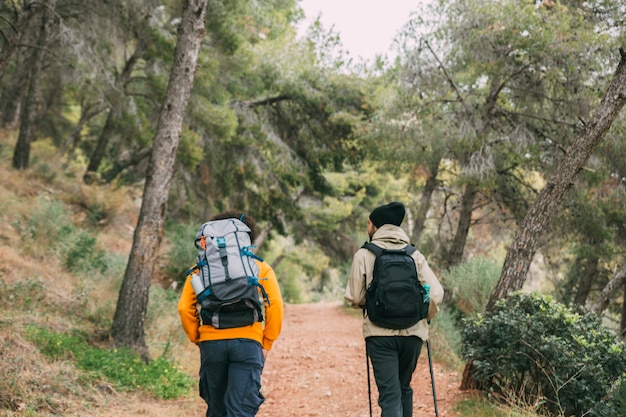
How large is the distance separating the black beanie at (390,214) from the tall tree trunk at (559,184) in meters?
2.87

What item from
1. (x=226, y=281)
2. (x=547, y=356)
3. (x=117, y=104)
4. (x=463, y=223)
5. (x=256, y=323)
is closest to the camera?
(x=226, y=281)

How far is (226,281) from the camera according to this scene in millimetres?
3580

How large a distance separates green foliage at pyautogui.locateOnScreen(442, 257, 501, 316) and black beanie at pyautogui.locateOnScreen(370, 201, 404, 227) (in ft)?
21.9

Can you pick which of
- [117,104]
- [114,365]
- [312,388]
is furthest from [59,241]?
[312,388]

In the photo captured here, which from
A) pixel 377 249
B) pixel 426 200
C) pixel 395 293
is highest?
pixel 426 200

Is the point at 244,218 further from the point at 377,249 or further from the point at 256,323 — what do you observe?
the point at 377,249

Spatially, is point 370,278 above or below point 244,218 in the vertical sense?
below

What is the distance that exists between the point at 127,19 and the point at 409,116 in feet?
22.4

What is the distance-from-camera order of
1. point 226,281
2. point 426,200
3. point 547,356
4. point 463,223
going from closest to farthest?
point 226,281 → point 547,356 → point 463,223 → point 426,200

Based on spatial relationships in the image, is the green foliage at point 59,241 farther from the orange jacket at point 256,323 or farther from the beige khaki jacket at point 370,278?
the beige khaki jacket at point 370,278

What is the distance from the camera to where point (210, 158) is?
49.9 feet

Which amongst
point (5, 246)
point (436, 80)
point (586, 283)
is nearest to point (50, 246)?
point (5, 246)

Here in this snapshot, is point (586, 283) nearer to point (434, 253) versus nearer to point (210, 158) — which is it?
point (434, 253)

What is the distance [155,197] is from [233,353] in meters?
3.98
